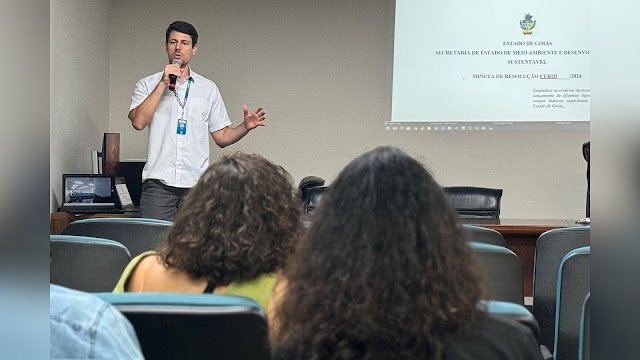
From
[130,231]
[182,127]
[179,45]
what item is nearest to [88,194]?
[182,127]

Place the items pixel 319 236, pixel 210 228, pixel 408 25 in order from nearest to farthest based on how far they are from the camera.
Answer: pixel 319 236
pixel 210 228
pixel 408 25

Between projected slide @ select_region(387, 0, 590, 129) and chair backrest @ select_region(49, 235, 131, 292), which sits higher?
projected slide @ select_region(387, 0, 590, 129)

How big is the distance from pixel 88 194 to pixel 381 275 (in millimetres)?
4176

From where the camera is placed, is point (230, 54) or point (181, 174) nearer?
point (181, 174)

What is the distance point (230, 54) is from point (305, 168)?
1097 mm

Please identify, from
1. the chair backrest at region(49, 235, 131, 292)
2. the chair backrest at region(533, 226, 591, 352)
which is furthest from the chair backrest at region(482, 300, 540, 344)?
the chair backrest at region(533, 226, 591, 352)

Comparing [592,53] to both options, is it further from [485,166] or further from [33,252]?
[485,166]

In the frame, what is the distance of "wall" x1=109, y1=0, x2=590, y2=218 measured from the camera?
657cm

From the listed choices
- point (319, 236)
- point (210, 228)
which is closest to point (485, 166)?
point (210, 228)

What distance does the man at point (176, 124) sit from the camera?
4684 millimetres

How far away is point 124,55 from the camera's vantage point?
21.7 ft

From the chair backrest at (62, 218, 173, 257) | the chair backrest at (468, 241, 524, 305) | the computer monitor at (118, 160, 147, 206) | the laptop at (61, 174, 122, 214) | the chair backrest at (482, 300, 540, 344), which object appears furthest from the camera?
the computer monitor at (118, 160, 147, 206)

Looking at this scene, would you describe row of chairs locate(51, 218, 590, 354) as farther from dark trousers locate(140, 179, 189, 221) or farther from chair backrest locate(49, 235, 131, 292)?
dark trousers locate(140, 179, 189, 221)

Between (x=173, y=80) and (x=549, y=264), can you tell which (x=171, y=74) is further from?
(x=549, y=264)
